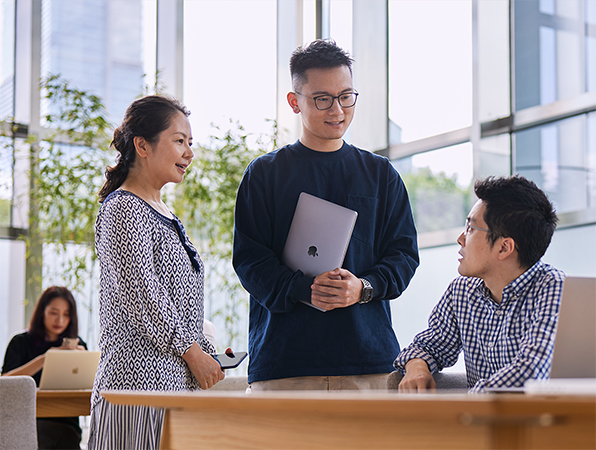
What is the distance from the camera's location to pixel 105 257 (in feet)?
5.71

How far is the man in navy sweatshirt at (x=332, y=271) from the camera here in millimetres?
1824

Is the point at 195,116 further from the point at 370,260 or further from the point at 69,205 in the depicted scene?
the point at 370,260

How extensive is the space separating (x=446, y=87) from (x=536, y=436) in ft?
13.8

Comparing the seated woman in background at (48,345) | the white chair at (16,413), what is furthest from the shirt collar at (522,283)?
the seated woman in background at (48,345)

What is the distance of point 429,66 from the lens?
191 inches

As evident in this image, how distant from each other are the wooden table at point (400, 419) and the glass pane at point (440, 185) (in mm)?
3683

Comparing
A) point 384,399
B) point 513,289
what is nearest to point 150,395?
point 384,399

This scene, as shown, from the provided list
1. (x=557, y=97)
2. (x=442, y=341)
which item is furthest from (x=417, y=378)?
(x=557, y=97)

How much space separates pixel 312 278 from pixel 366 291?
0.52 feet

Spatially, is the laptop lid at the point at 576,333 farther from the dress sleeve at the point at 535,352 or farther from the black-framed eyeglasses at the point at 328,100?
the black-framed eyeglasses at the point at 328,100

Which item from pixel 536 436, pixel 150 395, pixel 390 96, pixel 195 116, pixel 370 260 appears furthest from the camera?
pixel 195 116

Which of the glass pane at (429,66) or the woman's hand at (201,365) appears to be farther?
the glass pane at (429,66)

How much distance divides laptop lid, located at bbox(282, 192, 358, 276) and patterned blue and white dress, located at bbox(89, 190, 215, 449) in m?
0.33

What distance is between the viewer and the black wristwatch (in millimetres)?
1810
